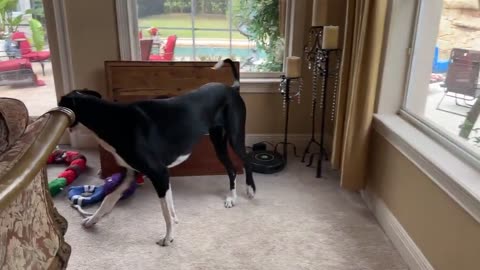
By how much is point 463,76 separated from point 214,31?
6.09 ft

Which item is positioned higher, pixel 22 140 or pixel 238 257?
pixel 22 140

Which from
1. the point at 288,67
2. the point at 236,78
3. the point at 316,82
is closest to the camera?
the point at 236,78

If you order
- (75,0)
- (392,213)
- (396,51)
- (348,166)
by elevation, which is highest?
(75,0)

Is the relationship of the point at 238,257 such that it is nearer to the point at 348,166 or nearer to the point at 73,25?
the point at 348,166

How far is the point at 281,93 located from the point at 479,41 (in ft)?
5.10

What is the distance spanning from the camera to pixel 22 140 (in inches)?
45.3

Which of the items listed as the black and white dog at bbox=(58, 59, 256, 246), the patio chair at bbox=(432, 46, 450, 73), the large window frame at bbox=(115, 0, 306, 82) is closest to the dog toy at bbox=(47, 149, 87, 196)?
the black and white dog at bbox=(58, 59, 256, 246)

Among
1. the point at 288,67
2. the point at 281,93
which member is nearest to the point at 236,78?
the point at 288,67

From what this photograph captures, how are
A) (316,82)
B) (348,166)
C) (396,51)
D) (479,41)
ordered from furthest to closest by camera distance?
(316,82), (348,166), (396,51), (479,41)

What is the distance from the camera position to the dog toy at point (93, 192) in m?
2.45

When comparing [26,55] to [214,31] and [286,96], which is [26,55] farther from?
[286,96]

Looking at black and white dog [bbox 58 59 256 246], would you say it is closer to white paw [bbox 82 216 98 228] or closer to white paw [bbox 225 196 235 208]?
white paw [bbox 82 216 98 228]

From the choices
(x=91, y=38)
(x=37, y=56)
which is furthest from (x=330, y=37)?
(x=37, y=56)

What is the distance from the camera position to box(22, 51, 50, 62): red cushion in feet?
10.9
